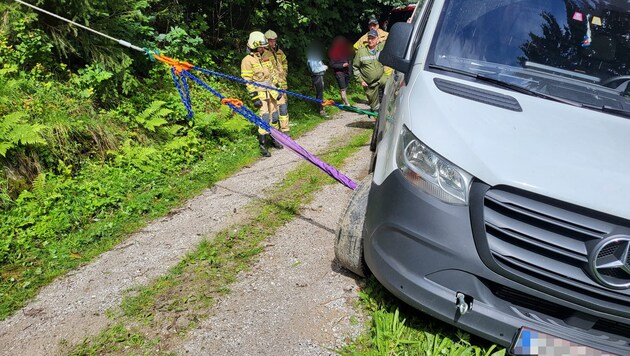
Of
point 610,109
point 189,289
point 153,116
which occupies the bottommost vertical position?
point 189,289

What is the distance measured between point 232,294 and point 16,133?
364 centimetres

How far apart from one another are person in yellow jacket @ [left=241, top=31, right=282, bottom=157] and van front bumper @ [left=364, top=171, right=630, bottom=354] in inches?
210

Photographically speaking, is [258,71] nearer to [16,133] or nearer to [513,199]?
[16,133]

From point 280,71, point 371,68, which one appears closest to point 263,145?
point 280,71

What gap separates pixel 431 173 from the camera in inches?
100

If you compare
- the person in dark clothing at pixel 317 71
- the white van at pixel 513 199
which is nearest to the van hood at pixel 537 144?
the white van at pixel 513 199

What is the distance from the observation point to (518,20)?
10.7 feet

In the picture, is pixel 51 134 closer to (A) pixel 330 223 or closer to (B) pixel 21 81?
(B) pixel 21 81

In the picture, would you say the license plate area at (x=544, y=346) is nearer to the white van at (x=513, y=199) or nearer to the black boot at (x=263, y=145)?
the white van at (x=513, y=199)

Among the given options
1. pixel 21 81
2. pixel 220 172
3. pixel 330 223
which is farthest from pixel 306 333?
pixel 21 81

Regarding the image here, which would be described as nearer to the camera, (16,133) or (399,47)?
(399,47)

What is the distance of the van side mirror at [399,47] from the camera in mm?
3393

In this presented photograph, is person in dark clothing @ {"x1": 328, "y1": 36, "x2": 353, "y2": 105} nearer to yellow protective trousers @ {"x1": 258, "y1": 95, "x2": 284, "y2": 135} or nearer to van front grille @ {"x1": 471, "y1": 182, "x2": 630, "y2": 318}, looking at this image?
yellow protective trousers @ {"x1": 258, "y1": 95, "x2": 284, "y2": 135}

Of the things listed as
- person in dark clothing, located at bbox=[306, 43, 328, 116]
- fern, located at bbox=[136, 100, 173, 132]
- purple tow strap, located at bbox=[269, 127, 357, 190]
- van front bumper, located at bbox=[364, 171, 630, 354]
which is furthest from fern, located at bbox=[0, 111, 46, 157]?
person in dark clothing, located at bbox=[306, 43, 328, 116]
